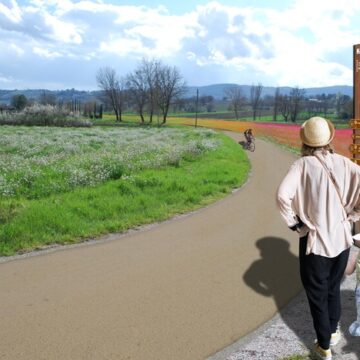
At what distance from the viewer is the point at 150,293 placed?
5.36 metres

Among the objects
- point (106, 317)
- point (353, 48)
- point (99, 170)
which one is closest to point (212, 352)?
point (106, 317)

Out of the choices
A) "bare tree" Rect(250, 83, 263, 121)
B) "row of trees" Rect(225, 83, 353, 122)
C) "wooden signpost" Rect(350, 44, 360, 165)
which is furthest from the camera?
"bare tree" Rect(250, 83, 263, 121)

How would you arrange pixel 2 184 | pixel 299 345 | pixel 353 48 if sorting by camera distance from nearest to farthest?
pixel 299 345
pixel 353 48
pixel 2 184

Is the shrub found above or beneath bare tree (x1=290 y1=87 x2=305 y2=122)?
beneath

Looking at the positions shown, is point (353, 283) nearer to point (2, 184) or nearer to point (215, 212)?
point (215, 212)

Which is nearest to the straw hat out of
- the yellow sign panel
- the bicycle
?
the yellow sign panel

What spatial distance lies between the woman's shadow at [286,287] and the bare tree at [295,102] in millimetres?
109472

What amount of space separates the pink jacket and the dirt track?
4.16 feet

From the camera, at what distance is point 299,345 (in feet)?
13.9

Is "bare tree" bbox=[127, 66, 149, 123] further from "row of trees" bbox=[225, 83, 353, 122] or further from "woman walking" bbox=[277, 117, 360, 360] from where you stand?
"woman walking" bbox=[277, 117, 360, 360]

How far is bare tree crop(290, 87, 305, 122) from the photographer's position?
374 ft

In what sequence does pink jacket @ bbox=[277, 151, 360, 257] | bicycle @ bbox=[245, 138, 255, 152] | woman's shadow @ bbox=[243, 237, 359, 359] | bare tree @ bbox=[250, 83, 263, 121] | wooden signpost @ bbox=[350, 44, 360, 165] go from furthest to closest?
bare tree @ bbox=[250, 83, 263, 121] < bicycle @ bbox=[245, 138, 255, 152] < wooden signpost @ bbox=[350, 44, 360, 165] < woman's shadow @ bbox=[243, 237, 359, 359] < pink jacket @ bbox=[277, 151, 360, 257]

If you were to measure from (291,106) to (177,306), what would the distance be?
118823 mm

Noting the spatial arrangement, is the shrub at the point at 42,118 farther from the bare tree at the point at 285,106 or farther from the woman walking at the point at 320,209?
the bare tree at the point at 285,106
